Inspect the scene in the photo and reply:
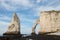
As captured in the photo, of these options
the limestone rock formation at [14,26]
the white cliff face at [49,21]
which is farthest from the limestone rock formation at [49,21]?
the limestone rock formation at [14,26]

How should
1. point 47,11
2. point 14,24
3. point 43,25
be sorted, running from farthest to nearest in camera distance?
point 14,24
point 43,25
point 47,11

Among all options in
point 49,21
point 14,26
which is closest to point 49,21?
point 49,21

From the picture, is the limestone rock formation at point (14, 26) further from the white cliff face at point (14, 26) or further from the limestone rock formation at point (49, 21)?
the limestone rock formation at point (49, 21)

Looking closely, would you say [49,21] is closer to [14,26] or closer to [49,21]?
[49,21]

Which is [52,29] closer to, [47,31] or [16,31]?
[47,31]

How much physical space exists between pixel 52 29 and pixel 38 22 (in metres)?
3.83

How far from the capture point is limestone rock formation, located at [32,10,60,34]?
3772 cm

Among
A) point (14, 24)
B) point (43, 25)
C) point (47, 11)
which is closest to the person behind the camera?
point (47, 11)

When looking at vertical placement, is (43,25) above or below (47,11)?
below

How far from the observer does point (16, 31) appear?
43500 millimetres

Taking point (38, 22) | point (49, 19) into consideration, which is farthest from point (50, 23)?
point (38, 22)

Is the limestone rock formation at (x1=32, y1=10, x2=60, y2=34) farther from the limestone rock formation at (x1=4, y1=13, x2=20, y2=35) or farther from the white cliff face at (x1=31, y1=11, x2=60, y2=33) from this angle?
the limestone rock formation at (x1=4, y1=13, x2=20, y2=35)

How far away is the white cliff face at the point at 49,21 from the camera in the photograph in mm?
37719

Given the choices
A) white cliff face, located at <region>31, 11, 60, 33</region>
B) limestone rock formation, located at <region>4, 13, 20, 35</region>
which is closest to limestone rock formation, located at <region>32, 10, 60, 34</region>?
white cliff face, located at <region>31, 11, 60, 33</region>
